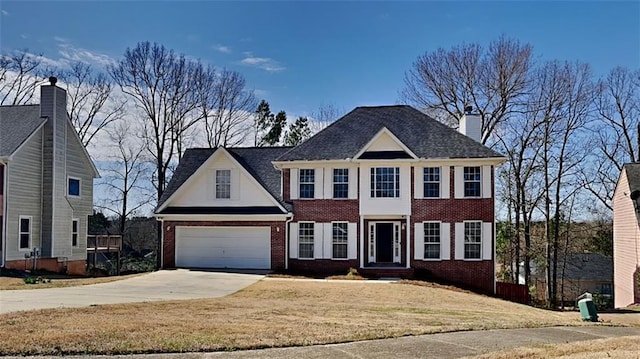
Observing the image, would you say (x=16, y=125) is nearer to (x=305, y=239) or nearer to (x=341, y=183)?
(x=305, y=239)

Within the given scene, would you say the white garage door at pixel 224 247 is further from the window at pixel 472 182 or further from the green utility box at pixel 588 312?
the green utility box at pixel 588 312

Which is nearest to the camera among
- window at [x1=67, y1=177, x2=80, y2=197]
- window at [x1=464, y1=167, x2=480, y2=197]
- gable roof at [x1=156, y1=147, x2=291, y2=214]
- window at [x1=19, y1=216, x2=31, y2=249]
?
window at [x1=464, y1=167, x2=480, y2=197]

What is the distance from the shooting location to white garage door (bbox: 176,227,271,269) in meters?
27.5

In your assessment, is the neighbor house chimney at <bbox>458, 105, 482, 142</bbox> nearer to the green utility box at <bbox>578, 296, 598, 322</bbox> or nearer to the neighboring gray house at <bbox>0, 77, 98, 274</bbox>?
the green utility box at <bbox>578, 296, 598, 322</bbox>

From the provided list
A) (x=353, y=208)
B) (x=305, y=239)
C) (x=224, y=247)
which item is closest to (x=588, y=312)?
(x=353, y=208)

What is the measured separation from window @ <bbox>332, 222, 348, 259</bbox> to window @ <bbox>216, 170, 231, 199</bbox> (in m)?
5.39

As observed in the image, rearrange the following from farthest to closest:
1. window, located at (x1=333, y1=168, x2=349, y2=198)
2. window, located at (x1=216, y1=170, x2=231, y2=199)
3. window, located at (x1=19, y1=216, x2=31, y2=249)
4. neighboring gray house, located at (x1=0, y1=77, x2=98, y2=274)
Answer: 1. window, located at (x1=216, y1=170, x2=231, y2=199)
2. window, located at (x1=19, y1=216, x2=31, y2=249)
3. window, located at (x1=333, y1=168, x2=349, y2=198)
4. neighboring gray house, located at (x1=0, y1=77, x2=98, y2=274)

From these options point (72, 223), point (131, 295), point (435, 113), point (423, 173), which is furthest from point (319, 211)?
point (435, 113)

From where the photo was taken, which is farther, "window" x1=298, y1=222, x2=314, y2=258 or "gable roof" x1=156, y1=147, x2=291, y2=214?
"gable roof" x1=156, y1=147, x2=291, y2=214

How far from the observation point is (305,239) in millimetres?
27375

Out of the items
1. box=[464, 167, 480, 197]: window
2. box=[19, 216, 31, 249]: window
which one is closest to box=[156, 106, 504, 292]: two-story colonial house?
box=[464, 167, 480, 197]: window

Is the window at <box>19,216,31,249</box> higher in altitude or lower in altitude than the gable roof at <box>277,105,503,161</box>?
lower

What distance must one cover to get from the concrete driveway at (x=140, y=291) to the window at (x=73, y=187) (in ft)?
27.7

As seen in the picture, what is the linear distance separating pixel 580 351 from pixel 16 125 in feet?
88.6
